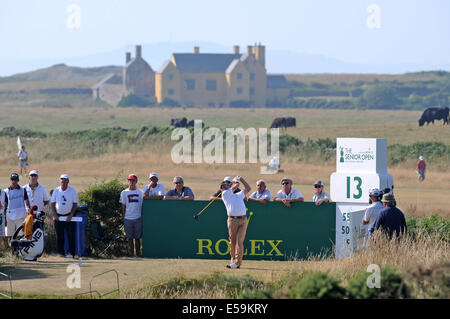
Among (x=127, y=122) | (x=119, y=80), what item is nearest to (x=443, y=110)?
(x=127, y=122)

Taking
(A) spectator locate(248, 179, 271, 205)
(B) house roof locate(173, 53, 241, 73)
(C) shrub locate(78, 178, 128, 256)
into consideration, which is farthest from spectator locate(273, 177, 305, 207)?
(B) house roof locate(173, 53, 241, 73)

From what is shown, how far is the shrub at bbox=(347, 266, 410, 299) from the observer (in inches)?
472

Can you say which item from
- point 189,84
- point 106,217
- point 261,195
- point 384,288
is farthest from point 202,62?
point 384,288

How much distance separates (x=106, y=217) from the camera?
18797 millimetres

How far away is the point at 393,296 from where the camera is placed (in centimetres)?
1212

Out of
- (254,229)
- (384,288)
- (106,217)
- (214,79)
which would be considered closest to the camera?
(384,288)

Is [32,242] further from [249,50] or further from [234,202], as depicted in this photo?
[249,50]

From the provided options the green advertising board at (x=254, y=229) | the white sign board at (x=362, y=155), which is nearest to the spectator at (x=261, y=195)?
the green advertising board at (x=254, y=229)

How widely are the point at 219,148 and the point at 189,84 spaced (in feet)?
309

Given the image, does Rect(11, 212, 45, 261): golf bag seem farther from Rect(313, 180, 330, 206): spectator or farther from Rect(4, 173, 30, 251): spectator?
Rect(313, 180, 330, 206): spectator

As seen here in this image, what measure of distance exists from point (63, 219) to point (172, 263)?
2349 mm

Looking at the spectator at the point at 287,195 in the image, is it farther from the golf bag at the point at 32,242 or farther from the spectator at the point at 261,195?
the golf bag at the point at 32,242

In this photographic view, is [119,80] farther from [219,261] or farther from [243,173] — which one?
[219,261]

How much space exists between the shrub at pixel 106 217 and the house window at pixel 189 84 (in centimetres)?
12785
